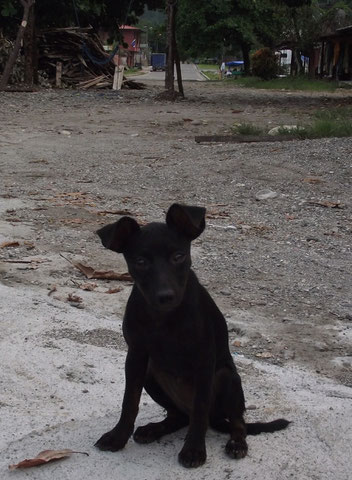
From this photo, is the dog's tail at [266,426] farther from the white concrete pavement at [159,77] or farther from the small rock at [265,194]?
the white concrete pavement at [159,77]

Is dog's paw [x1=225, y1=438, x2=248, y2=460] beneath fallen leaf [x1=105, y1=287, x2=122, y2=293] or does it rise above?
above

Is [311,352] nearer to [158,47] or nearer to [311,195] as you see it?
[311,195]

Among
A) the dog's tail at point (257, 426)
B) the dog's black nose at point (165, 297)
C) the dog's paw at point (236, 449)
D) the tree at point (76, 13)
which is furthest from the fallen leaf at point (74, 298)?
the tree at point (76, 13)

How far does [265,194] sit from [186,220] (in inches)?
268

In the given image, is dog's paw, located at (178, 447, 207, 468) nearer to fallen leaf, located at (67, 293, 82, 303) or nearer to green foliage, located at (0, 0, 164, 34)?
fallen leaf, located at (67, 293, 82, 303)

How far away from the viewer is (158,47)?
13712 cm

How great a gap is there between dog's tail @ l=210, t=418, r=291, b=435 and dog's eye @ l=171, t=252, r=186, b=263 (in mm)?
865

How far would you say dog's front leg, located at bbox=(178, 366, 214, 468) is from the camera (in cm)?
285

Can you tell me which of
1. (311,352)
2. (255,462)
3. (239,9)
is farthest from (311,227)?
(239,9)

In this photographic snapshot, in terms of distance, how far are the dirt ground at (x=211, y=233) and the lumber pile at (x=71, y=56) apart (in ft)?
47.6

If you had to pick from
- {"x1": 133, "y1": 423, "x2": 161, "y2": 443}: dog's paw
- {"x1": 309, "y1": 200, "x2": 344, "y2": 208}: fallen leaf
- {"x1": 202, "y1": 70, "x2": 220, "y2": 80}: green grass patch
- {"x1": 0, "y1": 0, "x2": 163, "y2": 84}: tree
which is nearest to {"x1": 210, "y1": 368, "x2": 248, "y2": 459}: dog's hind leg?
{"x1": 133, "y1": 423, "x2": 161, "y2": 443}: dog's paw

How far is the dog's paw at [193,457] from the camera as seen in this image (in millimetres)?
2971

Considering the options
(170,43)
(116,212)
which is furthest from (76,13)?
(116,212)

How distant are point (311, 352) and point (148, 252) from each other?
2355 millimetres
